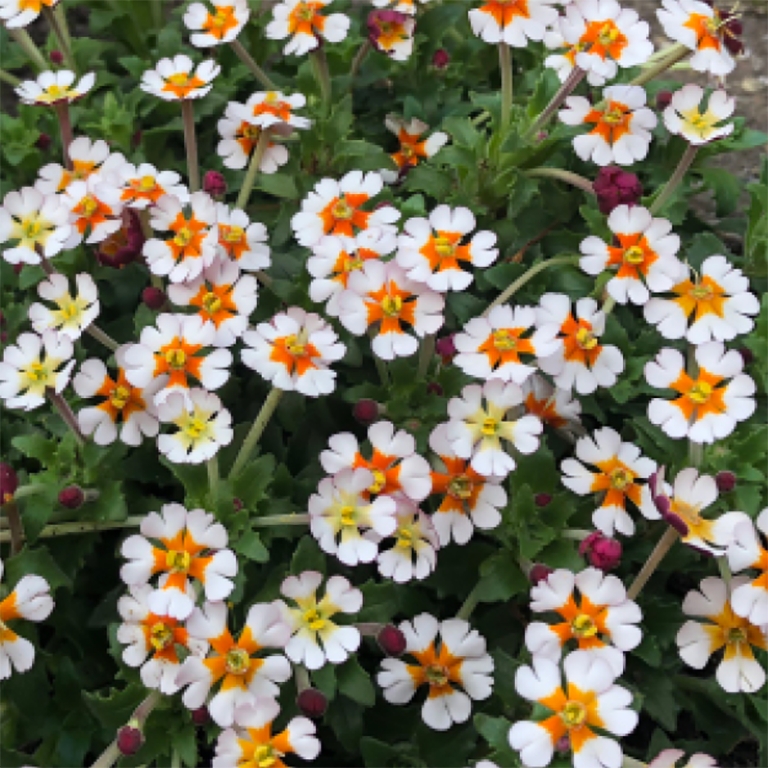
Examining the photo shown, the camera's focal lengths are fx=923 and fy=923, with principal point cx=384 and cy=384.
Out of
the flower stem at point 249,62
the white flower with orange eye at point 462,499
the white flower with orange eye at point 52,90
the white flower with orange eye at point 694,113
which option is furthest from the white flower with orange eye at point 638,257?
the white flower with orange eye at point 52,90

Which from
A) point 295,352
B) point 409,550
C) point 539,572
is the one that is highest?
point 295,352

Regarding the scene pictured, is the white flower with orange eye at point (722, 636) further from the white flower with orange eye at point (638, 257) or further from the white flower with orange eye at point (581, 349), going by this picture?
the white flower with orange eye at point (638, 257)

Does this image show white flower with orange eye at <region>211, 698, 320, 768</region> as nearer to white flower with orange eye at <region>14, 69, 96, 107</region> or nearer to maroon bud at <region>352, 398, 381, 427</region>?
maroon bud at <region>352, 398, 381, 427</region>

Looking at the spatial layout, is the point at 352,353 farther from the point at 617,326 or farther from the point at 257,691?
the point at 257,691

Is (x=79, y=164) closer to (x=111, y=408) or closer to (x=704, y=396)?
(x=111, y=408)

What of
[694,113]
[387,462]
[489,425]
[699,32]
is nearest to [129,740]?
[387,462]

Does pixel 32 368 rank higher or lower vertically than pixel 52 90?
lower

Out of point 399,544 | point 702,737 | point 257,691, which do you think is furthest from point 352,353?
point 702,737
